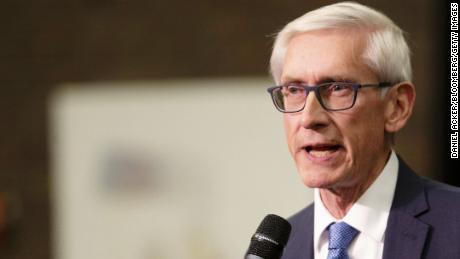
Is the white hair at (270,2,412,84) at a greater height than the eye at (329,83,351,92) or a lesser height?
greater

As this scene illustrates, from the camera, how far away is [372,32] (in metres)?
1.82

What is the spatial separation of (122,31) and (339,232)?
3.22m

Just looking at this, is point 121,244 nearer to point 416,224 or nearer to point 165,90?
point 165,90

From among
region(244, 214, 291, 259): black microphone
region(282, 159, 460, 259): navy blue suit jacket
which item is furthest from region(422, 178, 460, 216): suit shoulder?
region(244, 214, 291, 259): black microphone

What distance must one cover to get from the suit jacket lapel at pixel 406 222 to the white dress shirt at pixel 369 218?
0.02 meters

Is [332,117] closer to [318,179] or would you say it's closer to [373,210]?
[318,179]

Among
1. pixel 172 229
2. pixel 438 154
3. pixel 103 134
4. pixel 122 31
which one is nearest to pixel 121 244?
pixel 172 229

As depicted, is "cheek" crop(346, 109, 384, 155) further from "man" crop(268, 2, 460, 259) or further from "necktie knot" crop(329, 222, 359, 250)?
"necktie knot" crop(329, 222, 359, 250)

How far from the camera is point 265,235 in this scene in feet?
5.43

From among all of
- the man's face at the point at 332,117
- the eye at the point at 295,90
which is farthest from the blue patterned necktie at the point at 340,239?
the eye at the point at 295,90

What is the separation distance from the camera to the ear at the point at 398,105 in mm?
1863

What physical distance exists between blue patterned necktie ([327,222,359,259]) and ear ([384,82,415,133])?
0.24 meters

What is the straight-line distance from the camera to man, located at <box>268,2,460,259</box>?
177 cm

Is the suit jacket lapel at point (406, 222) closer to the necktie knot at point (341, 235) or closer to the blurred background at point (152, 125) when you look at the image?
the necktie knot at point (341, 235)
